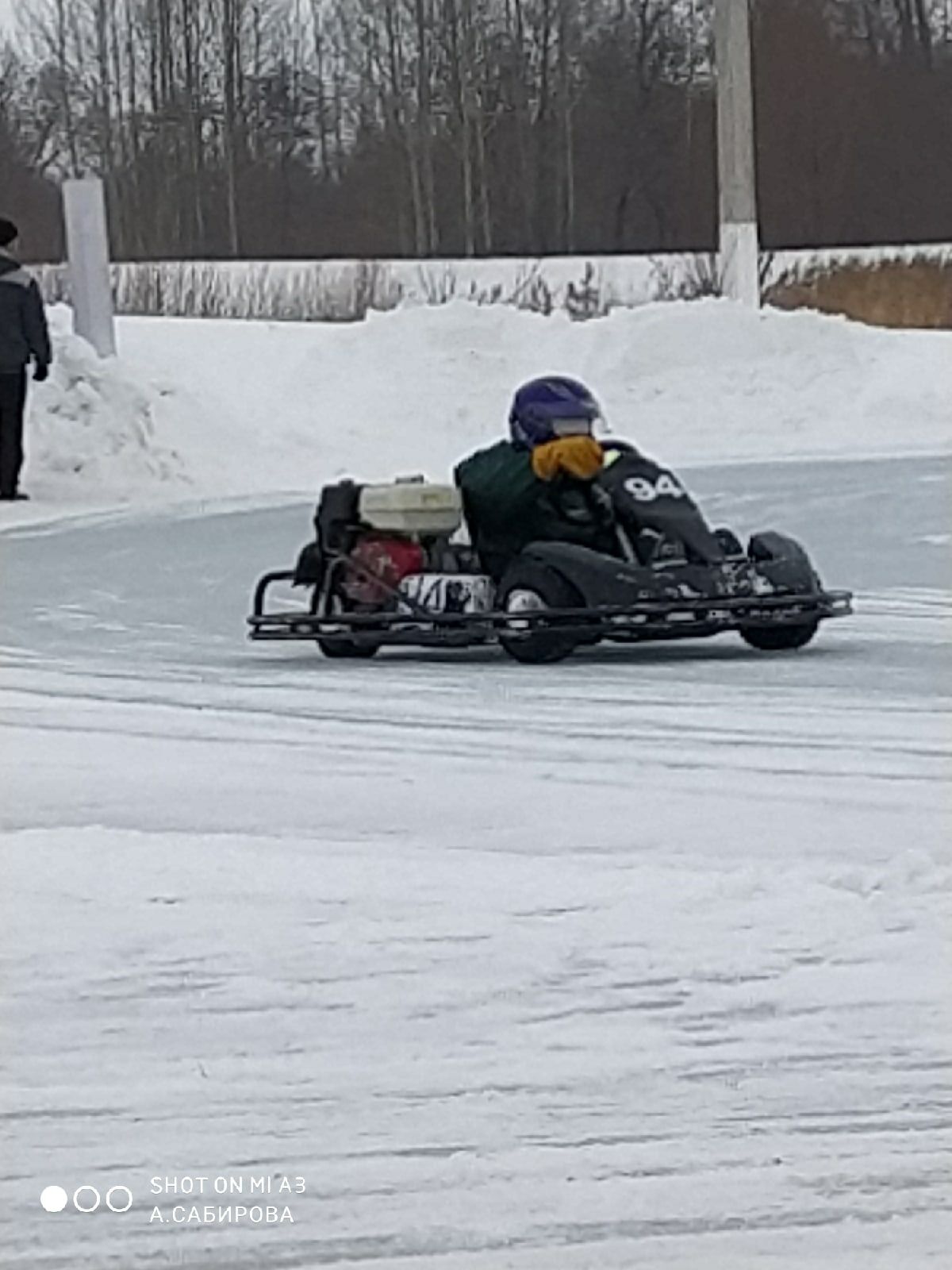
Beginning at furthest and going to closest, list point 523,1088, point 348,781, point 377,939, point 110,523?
point 110,523
point 348,781
point 377,939
point 523,1088

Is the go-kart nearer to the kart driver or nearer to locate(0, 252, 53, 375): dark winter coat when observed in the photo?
the kart driver

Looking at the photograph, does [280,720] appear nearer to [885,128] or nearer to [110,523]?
[110,523]

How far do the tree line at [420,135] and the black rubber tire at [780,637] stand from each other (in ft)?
105

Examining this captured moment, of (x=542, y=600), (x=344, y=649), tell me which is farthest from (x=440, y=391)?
(x=542, y=600)

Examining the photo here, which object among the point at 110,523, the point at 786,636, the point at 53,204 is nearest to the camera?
the point at 786,636

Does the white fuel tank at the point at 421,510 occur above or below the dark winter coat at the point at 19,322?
below

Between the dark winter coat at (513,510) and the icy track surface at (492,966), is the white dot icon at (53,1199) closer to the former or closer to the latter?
the icy track surface at (492,966)

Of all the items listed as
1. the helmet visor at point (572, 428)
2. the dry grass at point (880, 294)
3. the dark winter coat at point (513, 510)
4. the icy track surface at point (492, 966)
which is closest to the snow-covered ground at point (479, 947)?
the icy track surface at point (492, 966)

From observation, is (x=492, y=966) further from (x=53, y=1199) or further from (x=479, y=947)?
(x=53, y=1199)

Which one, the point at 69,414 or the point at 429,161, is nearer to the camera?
the point at 69,414

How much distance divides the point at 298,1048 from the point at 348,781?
2462mm

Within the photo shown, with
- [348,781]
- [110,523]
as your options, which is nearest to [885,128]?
[110,523]

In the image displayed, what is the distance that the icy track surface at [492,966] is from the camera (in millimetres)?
4219

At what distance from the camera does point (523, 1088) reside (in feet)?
15.4
